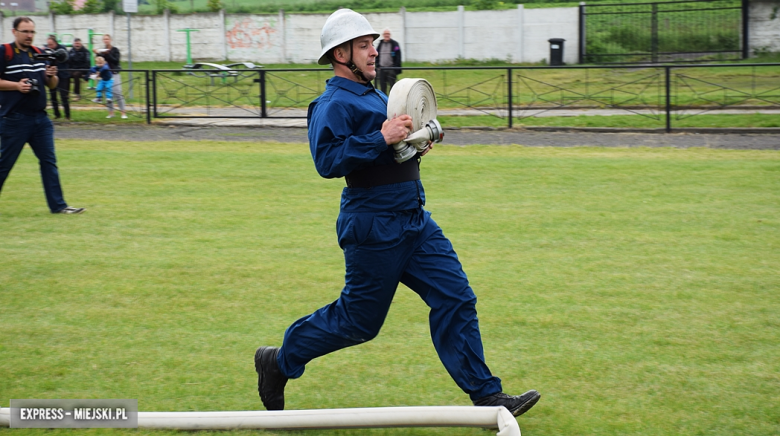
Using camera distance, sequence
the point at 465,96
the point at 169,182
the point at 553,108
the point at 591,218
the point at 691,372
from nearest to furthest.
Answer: the point at 691,372 → the point at 591,218 → the point at 169,182 → the point at 553,108 → the point at 465,96

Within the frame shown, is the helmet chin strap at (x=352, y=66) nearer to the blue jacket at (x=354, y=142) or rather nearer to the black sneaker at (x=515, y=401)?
the blue jacket at (x=354, y=142)

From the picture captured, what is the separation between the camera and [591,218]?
861 cm

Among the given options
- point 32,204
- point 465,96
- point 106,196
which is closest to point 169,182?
point 106,196

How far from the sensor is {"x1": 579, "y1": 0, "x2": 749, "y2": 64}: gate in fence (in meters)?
30.5

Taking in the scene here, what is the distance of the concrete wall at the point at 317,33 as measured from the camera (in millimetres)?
32344

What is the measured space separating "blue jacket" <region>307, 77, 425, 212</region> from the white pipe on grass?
938 mm

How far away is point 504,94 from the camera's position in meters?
17.5

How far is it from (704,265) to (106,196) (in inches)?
274

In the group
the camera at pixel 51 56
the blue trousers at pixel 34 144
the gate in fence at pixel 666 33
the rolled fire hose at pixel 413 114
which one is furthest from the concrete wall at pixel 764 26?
the rolled fire hose at pixel 413 114

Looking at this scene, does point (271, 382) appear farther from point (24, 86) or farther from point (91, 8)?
point (91, 8)

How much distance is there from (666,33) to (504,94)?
17444mm

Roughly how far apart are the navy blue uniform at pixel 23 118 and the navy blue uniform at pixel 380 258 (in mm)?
5897

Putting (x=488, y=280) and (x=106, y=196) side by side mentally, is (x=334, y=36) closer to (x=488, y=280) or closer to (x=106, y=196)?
(x=488, y=280)

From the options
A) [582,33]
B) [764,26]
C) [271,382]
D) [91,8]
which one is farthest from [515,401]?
[91,8]
